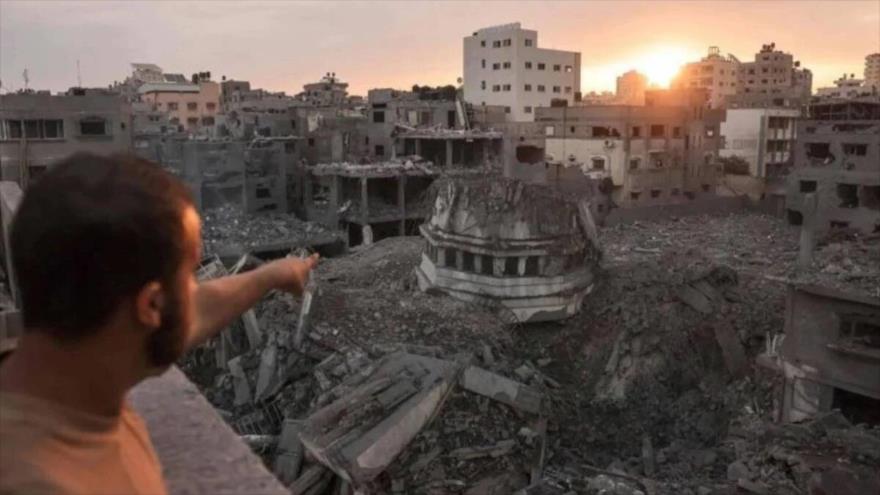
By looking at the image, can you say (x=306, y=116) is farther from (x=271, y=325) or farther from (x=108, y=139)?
(x=271, y=325)

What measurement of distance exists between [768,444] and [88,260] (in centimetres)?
1174

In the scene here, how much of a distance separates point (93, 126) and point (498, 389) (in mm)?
23396

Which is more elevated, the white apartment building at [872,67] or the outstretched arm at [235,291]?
the white apartment building at [872,67]

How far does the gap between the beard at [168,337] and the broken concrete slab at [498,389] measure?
46.2 feet

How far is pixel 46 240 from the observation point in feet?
4.10

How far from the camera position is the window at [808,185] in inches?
1347

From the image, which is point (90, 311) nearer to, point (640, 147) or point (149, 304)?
point (149, 304)

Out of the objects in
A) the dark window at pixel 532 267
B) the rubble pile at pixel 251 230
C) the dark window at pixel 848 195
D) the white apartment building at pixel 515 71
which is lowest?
the rubble pile at pixel 251 230

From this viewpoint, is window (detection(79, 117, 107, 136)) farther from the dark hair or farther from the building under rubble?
the dark hair

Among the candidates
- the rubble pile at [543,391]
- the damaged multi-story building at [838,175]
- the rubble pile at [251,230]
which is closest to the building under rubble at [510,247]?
the rubble pile at [543,391]

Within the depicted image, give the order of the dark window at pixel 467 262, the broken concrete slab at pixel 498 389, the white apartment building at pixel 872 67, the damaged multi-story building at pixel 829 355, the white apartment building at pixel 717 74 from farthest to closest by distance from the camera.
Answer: the white apartment building at pixel 872 67 < the white apartment building at pixel 717 74 < the dark window at pixel 467 262 < the broken concrete slab at pixel 498 389 < the damaged multi-story building at pixel 829 355

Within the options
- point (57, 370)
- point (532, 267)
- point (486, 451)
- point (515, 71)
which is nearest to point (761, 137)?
point (515, 71)

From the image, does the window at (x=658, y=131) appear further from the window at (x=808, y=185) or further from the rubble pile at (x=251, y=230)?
the rubble pile at (x=251, y=230)

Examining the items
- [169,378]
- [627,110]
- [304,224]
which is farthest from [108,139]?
[169,378]
